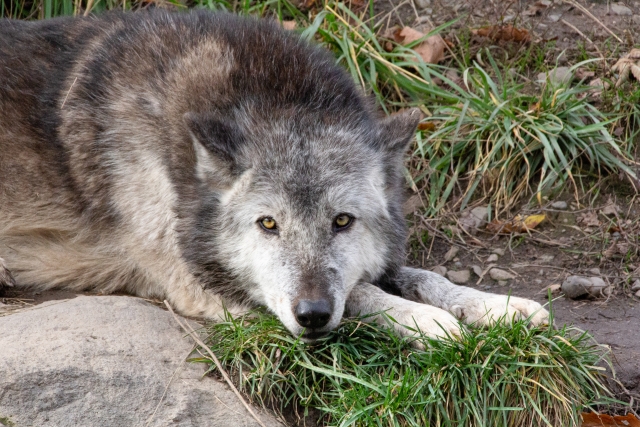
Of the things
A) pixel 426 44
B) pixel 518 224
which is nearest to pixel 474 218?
pixel 518 224

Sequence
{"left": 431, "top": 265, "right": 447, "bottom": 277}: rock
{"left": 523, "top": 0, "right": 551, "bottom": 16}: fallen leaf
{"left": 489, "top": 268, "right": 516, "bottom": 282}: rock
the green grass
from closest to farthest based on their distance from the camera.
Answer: the green grass
{"left": 489, "top": 268, "right": 516, "bottom": 282}: rock
{"left": 431, "top": 265, "right": 447, "bottom": 277}: rock
{"left": 523, "top": 0, "right": 551, "bottom": 16}: fallen leaf

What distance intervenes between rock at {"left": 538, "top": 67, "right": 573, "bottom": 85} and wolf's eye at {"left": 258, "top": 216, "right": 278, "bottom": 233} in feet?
9.77

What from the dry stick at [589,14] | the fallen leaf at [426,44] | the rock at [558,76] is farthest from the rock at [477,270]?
the dry stick at [589,14]

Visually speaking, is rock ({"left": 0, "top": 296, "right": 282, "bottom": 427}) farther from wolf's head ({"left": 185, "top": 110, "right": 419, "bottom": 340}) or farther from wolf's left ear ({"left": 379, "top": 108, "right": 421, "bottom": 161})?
wolf's left ear ({"left": 379, "top": 108, "right": 421, "bottom": 161})

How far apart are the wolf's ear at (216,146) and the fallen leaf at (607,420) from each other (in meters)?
2.11

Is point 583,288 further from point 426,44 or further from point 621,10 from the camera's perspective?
point 621,10

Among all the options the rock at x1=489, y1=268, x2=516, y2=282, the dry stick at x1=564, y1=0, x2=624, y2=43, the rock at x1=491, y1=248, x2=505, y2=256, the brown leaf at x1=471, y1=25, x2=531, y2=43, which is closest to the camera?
the rock at x1=489, y1=268, x2=516, y2=282

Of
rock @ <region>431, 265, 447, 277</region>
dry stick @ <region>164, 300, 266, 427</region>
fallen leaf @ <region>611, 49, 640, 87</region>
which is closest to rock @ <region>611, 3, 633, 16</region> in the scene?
fallen leaf @ <region>611, 49, 640, 87</region>

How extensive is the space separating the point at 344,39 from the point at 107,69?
2257 millimetres

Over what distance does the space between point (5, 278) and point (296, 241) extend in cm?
197

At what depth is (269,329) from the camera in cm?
398

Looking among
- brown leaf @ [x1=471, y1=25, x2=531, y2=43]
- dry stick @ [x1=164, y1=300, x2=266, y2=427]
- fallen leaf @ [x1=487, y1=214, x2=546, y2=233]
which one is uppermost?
brown leaf @ [x1=471, y1=25, x2=531, y2=43]

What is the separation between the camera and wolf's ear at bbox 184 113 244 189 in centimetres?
400

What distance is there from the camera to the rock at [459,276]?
5.49 m
